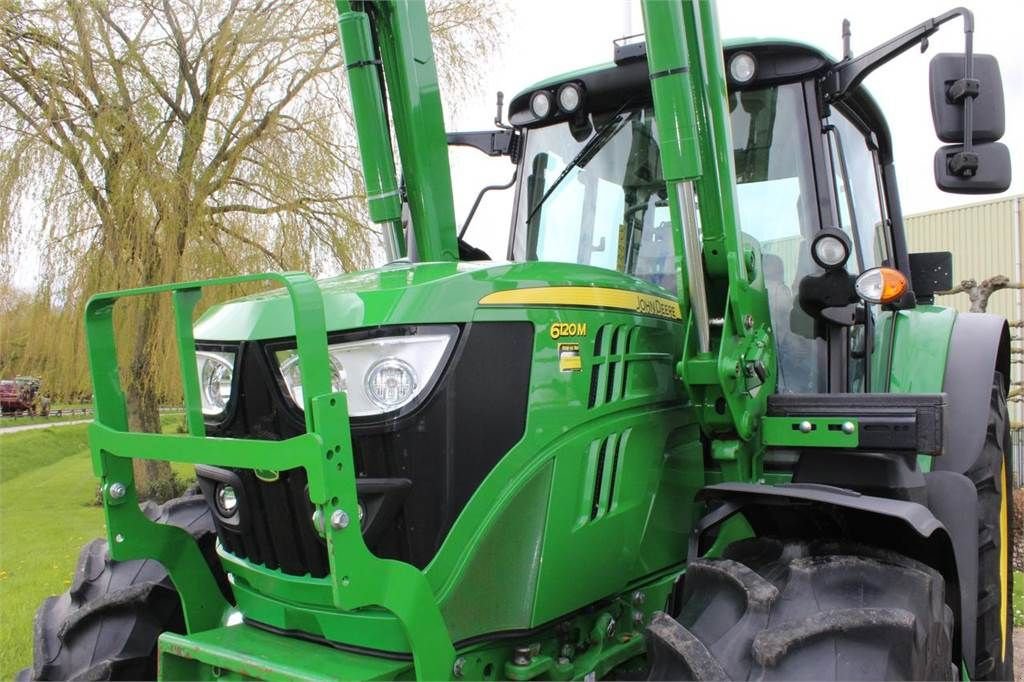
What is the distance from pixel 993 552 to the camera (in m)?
3.01

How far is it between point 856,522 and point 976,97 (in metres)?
1.33

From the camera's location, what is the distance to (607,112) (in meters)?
3.14

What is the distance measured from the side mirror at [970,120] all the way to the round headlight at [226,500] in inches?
92.0

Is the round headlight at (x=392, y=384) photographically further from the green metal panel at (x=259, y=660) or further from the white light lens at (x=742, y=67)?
the white light lens at (x=742, y=67)

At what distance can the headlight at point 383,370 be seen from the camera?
193 cm

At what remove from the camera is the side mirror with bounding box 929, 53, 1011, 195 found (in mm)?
2506

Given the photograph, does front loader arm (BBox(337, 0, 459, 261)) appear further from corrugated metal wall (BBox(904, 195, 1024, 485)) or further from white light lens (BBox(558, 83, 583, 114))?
corrugated metal wall (BBox(904, 195, 1024, 485))

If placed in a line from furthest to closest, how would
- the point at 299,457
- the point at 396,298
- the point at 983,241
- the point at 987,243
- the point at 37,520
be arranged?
the point at 983,241
the point at 987,243
the point at 37,520
the point at 396,298
the point at 299,457

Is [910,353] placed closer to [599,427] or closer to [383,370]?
[599,427]

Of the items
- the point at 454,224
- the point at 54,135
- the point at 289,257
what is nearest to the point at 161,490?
the point at 289,257

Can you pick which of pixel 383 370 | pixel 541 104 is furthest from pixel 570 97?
pixel 383 370

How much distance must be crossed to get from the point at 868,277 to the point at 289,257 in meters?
7.86

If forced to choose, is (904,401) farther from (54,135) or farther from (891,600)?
(54,135)

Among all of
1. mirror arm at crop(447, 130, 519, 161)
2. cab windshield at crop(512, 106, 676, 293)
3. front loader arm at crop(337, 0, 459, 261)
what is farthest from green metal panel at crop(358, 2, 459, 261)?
mirror arm at crop(447, 130, 519, 161)
